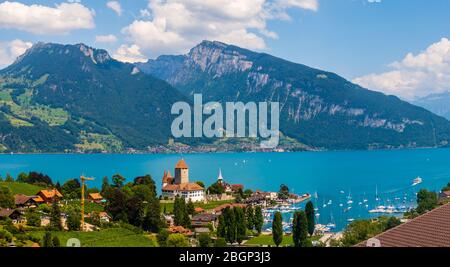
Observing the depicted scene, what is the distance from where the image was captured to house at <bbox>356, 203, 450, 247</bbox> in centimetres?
349

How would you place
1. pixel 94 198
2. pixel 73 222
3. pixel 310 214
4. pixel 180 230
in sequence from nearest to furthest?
pixel 73 222, pixel 180 230, pixel 310 214, pixel 94 198

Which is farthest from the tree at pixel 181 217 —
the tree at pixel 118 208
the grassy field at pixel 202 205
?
the grassy field at pixel 202 205

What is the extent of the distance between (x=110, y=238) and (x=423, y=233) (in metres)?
18.5

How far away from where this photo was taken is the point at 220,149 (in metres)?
172

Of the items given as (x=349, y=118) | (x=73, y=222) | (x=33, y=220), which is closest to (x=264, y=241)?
(x=73, y=222)

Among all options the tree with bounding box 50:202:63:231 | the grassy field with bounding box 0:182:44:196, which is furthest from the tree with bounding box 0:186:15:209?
the grassy field with bounding box 0:182:44:196

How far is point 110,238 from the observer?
20.9 m

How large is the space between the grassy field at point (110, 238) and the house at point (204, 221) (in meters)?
6.72

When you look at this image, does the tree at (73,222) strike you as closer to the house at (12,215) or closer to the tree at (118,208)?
the house at (12,215)

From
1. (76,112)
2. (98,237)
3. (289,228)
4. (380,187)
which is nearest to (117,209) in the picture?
(98,237)

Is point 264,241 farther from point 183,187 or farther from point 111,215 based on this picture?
point 183,187

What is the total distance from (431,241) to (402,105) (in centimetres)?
19847

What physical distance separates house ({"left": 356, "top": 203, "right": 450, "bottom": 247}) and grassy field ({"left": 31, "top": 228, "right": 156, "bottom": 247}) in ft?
50.3

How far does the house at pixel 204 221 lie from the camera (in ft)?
98.6
